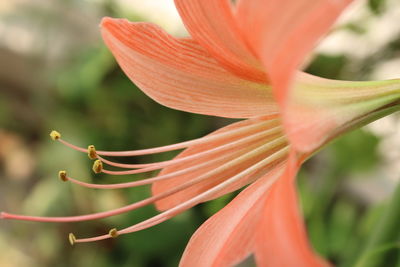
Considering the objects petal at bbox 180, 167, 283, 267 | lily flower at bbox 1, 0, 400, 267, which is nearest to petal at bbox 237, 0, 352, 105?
lily flower at bbox 1, 0, 400, 267

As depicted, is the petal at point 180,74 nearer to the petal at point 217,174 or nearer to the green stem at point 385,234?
the petal at point 217,174

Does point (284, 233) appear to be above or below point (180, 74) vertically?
below

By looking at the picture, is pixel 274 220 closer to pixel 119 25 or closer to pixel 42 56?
pixel 119 25

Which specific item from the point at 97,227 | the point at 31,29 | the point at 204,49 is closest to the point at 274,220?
the point at 204,49

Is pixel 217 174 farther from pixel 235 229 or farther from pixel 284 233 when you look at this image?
pixel 284 233

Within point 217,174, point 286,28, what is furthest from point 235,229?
point 286,28

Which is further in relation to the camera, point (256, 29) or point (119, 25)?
point (119, 25)

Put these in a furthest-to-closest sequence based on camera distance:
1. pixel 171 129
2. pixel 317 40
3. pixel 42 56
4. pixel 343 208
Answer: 1. pixel 42 56
2. pixel 171 129
3. pixel 343 208
4. pixel 317 40
